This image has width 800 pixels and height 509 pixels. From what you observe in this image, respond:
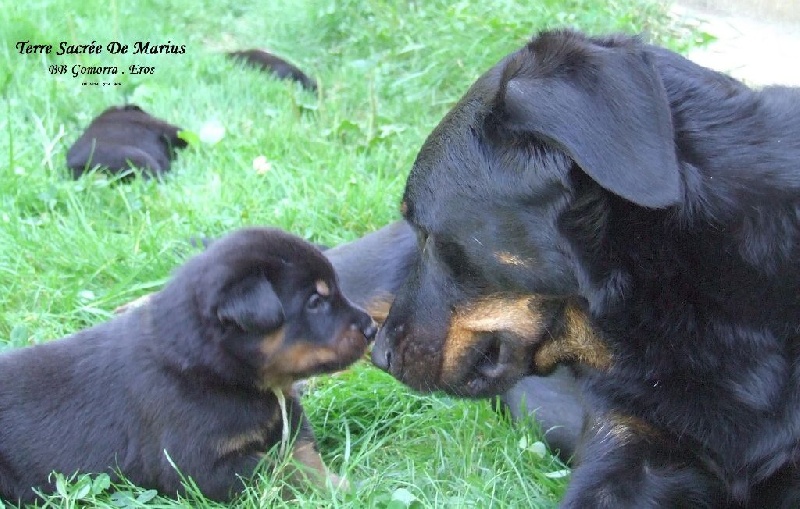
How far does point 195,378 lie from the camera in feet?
10.1

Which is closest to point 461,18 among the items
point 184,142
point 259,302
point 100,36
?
point 184,142

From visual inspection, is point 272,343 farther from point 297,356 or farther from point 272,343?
point 297,356

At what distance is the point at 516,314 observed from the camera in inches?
104

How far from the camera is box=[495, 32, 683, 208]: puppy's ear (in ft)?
7.08

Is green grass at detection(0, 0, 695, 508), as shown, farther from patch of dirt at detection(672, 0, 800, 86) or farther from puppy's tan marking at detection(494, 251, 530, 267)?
puppy's tan marking at detection(494, 251, 530, 267)

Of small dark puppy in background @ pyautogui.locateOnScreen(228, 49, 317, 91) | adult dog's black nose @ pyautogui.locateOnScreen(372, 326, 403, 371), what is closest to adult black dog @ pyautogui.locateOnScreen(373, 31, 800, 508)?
adult dog's black nose @ pyautogui.locateOnScreen(372, 326, 403, 371)

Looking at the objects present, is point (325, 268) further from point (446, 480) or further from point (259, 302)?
point (446, 480)

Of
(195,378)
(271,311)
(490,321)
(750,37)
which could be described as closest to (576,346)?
(490,321)

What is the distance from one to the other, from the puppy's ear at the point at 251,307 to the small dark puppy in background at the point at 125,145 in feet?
8.72

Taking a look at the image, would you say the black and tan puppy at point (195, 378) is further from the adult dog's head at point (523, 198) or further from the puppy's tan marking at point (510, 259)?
the puppy's tan marking at point (510, 259)

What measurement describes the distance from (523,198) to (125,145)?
12.2 feet

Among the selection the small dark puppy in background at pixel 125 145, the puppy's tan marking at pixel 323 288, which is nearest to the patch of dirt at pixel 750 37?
the puppy's tan marking at pixel 323 288

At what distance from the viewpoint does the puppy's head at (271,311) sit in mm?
2996

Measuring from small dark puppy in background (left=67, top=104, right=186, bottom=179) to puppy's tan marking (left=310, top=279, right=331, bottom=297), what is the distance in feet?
8.20
